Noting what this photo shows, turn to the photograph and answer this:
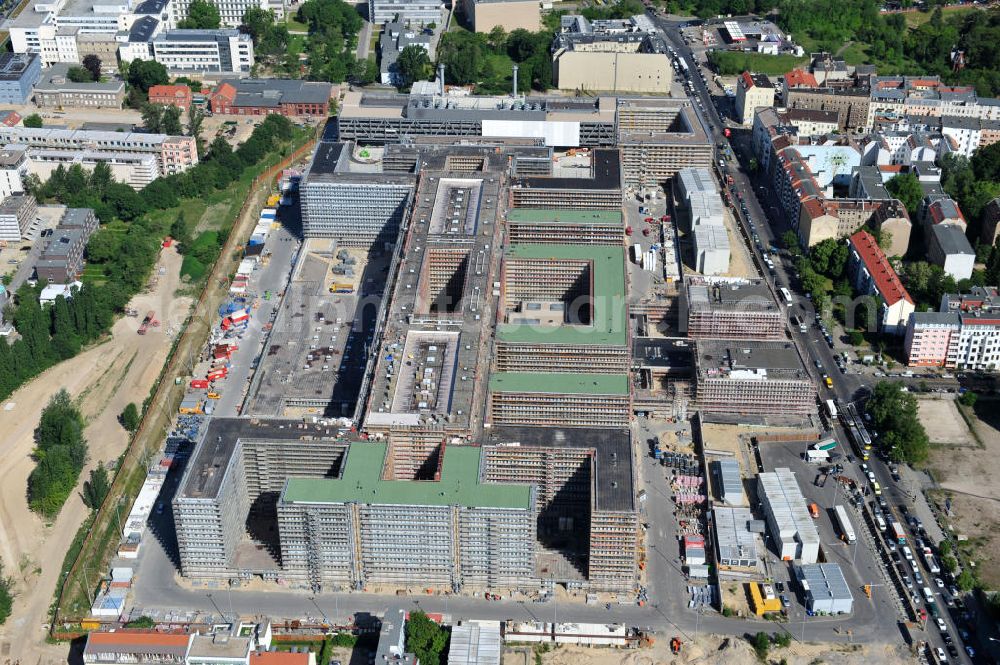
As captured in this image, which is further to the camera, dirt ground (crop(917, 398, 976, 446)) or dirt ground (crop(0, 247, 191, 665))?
dirt ground (crop(917, 398, 976, 446))

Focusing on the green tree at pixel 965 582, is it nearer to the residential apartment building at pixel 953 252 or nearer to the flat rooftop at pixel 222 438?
the residential apartment building at pixel 953 252

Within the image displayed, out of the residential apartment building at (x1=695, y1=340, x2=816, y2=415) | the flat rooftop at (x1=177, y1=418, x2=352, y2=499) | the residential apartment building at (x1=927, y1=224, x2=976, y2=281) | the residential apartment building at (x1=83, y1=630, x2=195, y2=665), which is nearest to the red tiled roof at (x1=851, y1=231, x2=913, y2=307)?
the residential apartment building at (x1=927, y1=224, x2=976, y2=281)

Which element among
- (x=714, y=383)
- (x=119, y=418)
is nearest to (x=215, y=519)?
(x=119, y=418)

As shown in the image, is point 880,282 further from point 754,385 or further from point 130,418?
point 130,418

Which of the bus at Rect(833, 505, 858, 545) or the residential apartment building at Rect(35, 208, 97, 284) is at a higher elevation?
the residential apartment building at Rect(35, 208, 97, 284)

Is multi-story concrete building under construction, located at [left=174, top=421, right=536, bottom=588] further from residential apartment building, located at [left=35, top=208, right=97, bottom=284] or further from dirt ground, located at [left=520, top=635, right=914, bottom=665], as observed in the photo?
residential apartment building, located at [left=35, top=208, right=97, bottom=284]

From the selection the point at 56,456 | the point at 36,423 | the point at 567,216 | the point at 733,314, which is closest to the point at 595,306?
the point at 733,314
